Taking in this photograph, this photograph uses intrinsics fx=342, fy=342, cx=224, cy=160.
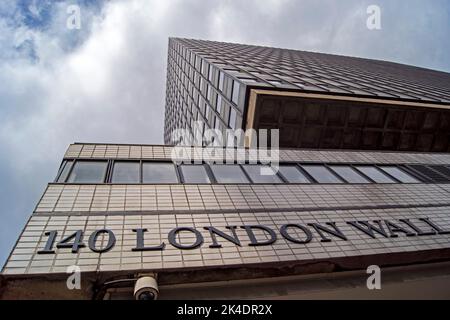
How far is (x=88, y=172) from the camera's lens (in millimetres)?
8508

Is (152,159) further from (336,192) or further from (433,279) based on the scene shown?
(433,279)

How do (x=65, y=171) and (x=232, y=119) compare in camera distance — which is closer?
(x=65, y=171)

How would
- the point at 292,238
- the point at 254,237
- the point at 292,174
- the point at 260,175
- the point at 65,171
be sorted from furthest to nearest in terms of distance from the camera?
the point at 292,174, the point at 260,175, the point at 65,171, the point at 292,238, the point at 254,237

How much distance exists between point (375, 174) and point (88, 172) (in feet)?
28.5

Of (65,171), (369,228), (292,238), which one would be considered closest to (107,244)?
(65,171)

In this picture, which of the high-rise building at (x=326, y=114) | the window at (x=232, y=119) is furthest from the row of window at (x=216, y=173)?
the window at (x=232, y=119)

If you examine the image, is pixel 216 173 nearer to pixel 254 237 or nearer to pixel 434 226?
pixel 254 237

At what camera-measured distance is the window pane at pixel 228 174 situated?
30.0 feet

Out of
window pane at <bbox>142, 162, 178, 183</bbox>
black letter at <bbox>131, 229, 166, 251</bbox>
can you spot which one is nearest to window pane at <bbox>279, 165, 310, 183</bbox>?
window pane at <bbox>142, 162, 178, 183</bbox>

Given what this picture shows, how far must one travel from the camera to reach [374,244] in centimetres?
696

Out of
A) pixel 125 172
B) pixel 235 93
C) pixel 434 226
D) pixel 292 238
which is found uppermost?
pixel 235 93
